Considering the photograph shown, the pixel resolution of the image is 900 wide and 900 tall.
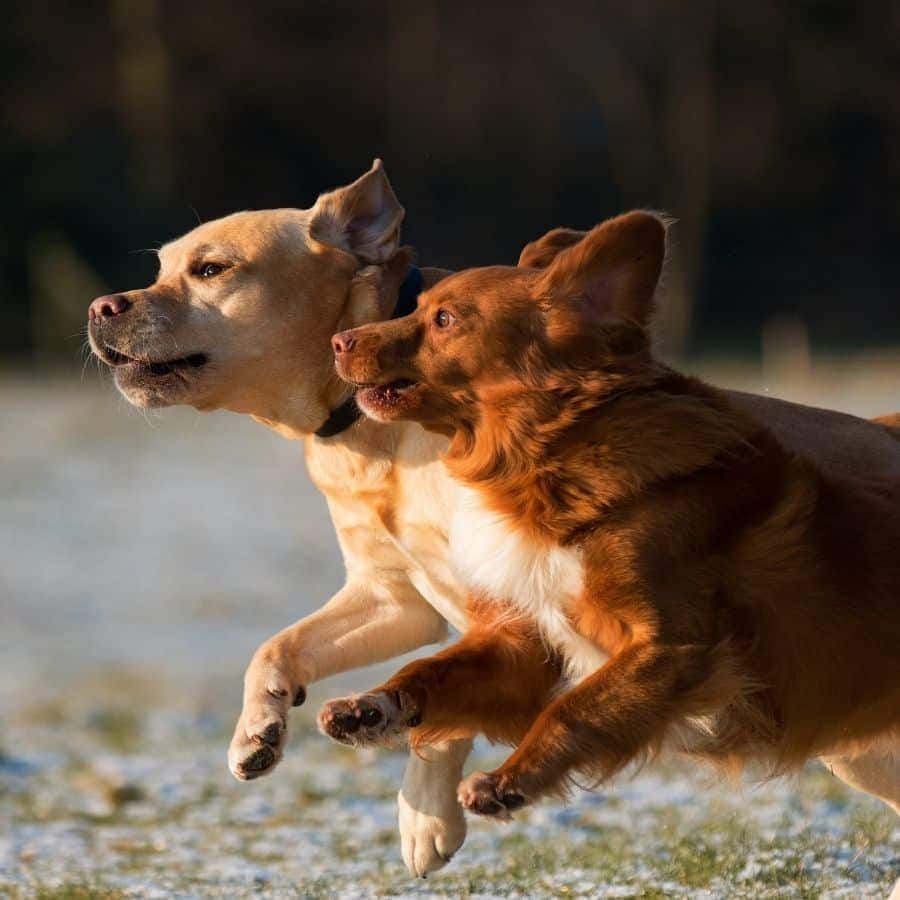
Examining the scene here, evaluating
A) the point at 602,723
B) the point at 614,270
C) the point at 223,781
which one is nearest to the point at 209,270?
the point at 614,270

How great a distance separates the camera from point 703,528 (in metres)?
4.41

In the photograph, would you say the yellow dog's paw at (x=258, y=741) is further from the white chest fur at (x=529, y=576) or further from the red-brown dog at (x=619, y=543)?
the white chest fur at (x=529, y=576)

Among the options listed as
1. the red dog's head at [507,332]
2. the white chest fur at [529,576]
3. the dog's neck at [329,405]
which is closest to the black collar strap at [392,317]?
the dog's neck at [329,405]

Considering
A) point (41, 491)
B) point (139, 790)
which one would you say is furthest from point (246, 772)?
point (41, 491)

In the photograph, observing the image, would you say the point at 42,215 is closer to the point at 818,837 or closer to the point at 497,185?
the point at 497,185

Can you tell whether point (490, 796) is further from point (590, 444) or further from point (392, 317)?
point (392, 317)

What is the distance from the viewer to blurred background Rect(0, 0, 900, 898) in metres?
13.5

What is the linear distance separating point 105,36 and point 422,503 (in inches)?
1078

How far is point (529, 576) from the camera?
14.7ft

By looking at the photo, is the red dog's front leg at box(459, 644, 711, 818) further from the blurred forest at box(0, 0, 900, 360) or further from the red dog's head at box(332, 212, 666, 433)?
the blurred forest at box(0, 0, 900, 360)

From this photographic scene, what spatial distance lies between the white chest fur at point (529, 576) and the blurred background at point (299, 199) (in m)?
4.53

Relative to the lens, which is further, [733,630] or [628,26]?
[628,26]

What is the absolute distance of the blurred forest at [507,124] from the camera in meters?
29.3

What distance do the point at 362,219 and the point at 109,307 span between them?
0.83 meters
